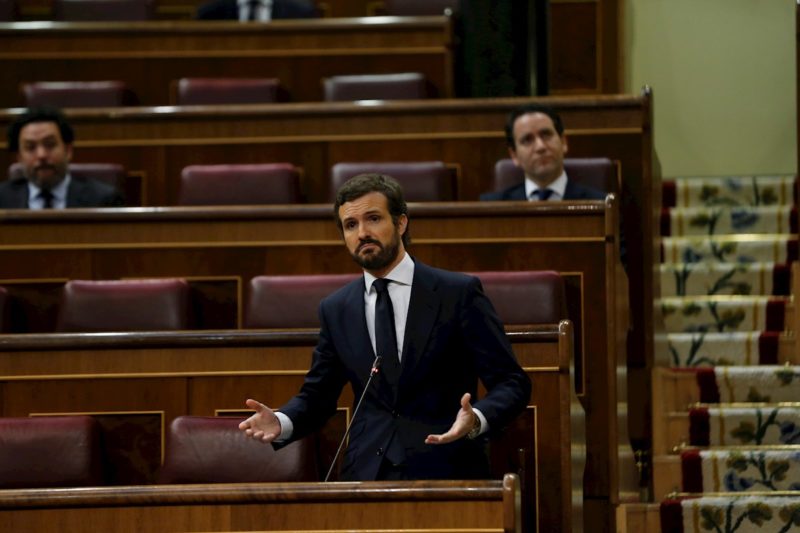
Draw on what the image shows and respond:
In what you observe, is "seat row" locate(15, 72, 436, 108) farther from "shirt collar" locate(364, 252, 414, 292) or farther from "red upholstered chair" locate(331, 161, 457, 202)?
"shirt collar" locate(364, 252, 414, 292)

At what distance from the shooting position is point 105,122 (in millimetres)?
1944

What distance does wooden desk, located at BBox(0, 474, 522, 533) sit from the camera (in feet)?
2.91

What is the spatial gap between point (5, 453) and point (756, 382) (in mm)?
803

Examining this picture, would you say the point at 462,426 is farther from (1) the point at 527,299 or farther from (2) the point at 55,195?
(2) the point at 55,195

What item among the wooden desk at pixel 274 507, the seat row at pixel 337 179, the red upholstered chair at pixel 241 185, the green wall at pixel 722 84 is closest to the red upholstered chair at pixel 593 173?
the seat row at pixel 337 179

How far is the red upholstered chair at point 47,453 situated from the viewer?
3.88 feet

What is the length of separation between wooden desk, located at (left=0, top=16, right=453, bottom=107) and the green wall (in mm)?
451

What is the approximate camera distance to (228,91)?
2.13m

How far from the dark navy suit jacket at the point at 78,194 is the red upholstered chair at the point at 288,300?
15.7 inches

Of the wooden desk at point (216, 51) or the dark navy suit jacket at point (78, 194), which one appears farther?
the wooden desk at point (216, 51)

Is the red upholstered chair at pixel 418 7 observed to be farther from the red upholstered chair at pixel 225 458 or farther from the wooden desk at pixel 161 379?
the red upholstered chair at pixel 225 458

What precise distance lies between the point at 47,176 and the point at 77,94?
14.7 inches

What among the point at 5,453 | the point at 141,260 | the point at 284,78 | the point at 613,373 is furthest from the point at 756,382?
the point at 284,78

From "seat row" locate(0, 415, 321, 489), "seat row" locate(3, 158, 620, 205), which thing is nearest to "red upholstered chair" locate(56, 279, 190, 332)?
"seat row" locate(0, 415, 321, 489)
